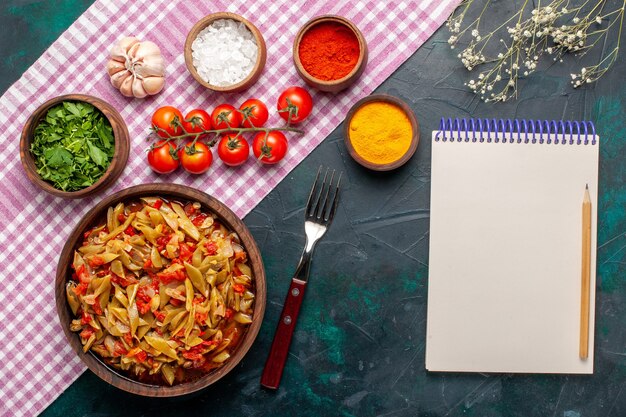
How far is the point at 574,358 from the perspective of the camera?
2.51 metres

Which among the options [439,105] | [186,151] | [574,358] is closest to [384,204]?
[439,105]

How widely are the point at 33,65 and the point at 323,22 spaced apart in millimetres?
1094

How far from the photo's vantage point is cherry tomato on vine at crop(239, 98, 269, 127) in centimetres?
240

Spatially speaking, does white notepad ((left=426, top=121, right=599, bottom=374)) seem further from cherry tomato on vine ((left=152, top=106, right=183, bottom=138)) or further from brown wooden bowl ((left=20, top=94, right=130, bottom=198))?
brown wooden bowl ((left=20, top=94, right=130, bottom=198))

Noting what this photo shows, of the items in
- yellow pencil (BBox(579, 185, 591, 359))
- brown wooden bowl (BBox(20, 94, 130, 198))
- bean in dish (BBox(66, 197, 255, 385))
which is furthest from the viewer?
yellow pencil (BBox(579, 185, 591, 359))

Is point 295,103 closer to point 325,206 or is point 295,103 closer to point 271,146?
point 271,146

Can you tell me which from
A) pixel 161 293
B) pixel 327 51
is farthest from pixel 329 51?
pixel 161 293

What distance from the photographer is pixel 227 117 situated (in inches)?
94.5

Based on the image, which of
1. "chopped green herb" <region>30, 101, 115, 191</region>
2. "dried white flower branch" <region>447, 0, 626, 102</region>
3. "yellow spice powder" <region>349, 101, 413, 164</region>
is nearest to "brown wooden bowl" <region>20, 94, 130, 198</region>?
"chopped green herb" <region>30, 101, 115, 191</region>

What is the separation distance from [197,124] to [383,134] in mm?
658

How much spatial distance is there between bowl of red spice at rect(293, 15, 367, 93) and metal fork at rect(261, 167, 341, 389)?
35cm

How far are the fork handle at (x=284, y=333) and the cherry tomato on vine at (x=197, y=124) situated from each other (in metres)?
0.64

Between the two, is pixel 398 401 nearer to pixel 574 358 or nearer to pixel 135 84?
pixel 574 358

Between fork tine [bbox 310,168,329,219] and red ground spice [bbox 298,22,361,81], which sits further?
fork tine [bbox 310,168,329,219]
